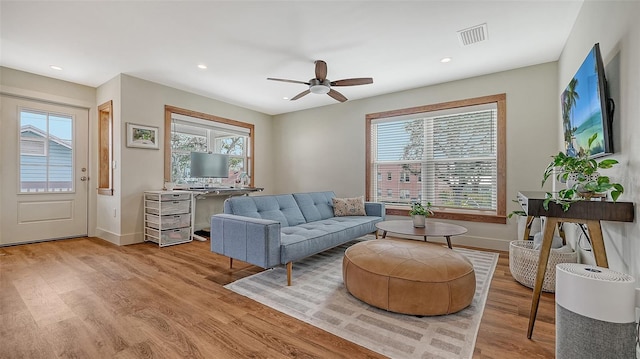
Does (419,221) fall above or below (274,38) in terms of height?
below

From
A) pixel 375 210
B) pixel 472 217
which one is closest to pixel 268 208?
pixel 375 210

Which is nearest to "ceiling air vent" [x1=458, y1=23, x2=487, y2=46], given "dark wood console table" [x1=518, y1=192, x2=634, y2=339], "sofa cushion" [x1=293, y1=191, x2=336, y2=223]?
"dark wood console table" [x1=518, y1=192, x2=634, y2=339]

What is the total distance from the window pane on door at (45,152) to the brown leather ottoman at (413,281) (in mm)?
4838

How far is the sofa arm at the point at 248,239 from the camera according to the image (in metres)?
2.43

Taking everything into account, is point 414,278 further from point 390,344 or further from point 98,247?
point 98,247

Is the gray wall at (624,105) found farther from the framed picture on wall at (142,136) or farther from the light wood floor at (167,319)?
the framed picture on wall at (142,136)

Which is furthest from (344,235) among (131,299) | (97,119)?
(97,119)

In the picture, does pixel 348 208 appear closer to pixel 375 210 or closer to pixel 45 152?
pixel 375 210

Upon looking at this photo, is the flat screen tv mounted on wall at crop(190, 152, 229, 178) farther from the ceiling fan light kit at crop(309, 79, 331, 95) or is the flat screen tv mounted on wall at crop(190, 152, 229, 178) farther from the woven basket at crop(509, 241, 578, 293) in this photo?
the woven basket at crop(509, 241, 578, 293)

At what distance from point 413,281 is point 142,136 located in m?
4.36

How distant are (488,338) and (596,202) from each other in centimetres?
100

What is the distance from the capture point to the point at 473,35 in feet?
9.57

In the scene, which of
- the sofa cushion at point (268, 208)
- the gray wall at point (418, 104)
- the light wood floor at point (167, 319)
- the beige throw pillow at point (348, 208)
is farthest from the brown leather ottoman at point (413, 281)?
the gray wall at point (418, 104)

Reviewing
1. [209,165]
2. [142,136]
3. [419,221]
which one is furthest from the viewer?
[209,165]
